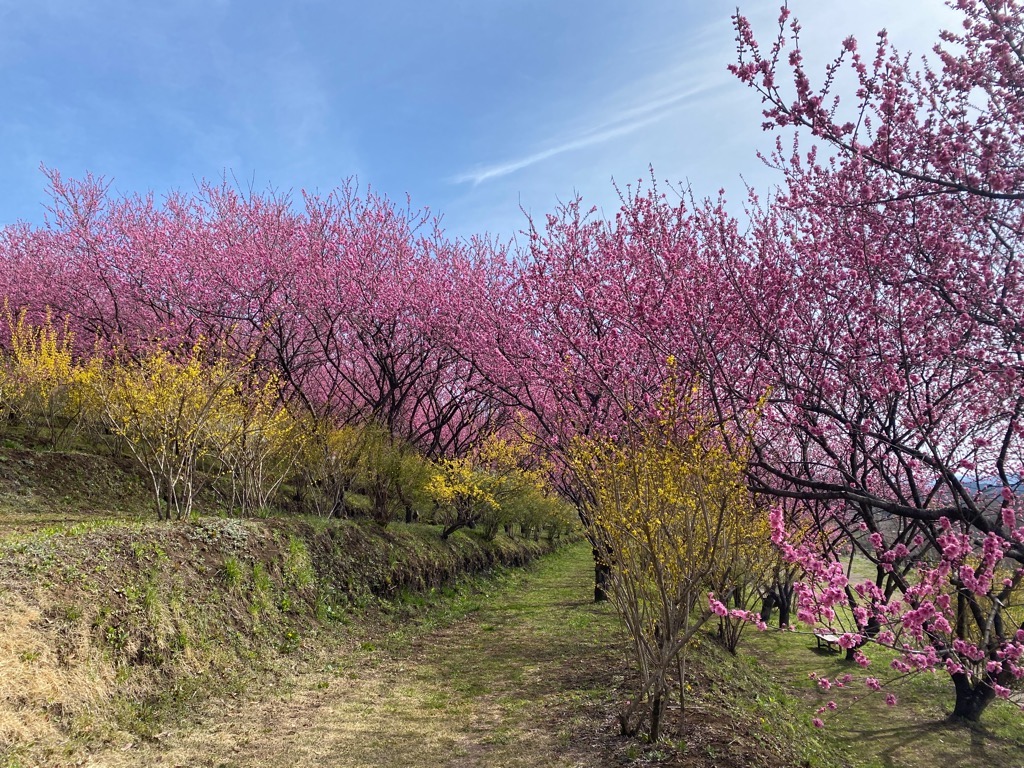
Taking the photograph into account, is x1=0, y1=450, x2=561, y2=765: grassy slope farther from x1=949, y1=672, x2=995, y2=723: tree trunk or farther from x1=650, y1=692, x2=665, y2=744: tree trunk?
x1=949, y1=672, x2=995, y2=723: tree trunk

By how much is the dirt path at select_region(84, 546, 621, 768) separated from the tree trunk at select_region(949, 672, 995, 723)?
6269 millimetres

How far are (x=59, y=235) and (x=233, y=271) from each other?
8075 mm

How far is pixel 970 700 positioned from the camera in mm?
10352

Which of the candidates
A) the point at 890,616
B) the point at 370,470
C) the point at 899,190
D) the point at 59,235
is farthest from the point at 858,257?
the point at 59,235

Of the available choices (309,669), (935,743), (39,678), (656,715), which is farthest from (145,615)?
(935,743)

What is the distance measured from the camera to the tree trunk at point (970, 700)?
1022 centimetres

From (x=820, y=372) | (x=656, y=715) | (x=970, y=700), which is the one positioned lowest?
(x=970, y=700)

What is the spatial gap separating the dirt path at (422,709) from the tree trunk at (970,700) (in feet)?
20.6

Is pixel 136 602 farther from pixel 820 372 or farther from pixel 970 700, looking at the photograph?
pixel 970 700

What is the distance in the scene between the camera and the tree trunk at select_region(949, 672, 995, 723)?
1022cm

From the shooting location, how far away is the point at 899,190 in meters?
6.51

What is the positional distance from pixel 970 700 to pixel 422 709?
32.7ft

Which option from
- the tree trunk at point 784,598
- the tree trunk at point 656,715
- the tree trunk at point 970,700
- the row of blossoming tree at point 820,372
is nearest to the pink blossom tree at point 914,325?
the row of blossoming tree at point 820,372

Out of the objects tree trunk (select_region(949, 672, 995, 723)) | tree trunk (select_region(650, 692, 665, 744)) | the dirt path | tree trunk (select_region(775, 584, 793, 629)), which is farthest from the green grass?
the dirt path
